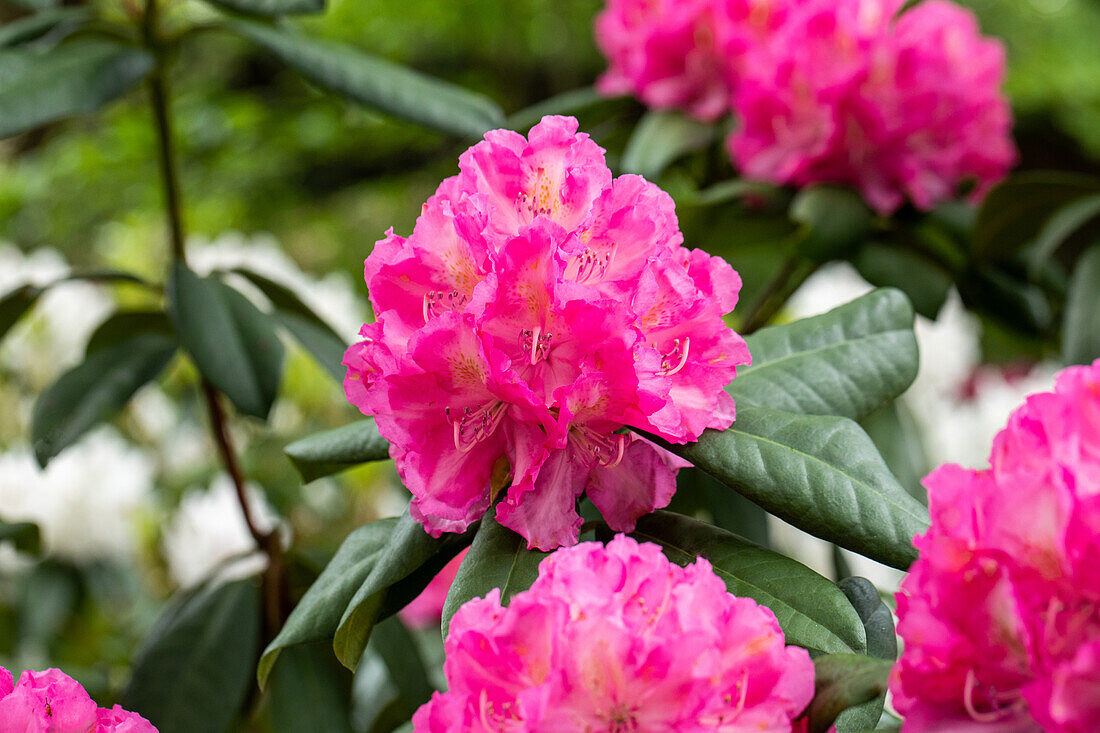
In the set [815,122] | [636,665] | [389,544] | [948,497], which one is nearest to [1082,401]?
[948,497]

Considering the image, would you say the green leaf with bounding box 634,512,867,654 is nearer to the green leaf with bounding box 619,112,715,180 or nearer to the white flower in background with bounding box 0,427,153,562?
the green leaf with bounding box 619,112,715,180

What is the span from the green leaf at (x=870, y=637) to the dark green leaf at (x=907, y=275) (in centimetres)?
49

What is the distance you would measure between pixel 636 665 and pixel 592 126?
0.96 metres

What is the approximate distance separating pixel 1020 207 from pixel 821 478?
60 centimetres

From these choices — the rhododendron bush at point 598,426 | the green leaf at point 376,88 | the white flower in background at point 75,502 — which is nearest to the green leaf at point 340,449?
the rhododendron bush at point 598,426

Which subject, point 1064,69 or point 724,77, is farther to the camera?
point 1064,69

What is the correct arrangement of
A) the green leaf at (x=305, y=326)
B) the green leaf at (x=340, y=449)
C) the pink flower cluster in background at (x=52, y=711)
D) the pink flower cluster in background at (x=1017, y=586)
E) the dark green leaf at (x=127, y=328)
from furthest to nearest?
the dark green leaf at (x=127, y=328)
the green leaf at (x=305, y=326)
the green leaf at (x=340, y=449)
the pink flower cluster in background at (x=52, y=711)
the pink flower cluster in background at (x=1017, y=586)

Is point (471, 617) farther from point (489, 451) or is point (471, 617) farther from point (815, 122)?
point (815, 122)

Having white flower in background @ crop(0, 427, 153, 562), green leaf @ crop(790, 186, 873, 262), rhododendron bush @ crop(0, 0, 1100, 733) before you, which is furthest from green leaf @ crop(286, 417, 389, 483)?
white flower in background @ crop(0, 427, 153, 562)

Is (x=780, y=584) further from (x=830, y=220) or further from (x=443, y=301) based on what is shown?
(x=830, y=220)

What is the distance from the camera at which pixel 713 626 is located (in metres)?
0.36

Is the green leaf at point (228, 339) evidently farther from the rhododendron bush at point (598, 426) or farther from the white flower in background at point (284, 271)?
the white flower in background at point (284, 271)

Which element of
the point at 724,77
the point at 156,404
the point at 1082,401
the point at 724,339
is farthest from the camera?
the point at 156,404

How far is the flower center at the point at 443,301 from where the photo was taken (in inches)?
17.8
